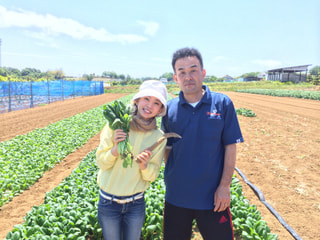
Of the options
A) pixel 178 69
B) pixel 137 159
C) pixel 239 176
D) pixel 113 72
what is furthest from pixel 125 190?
pixel 113 72

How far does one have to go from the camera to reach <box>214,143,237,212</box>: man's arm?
7.13ft

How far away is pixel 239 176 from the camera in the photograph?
20.5 feet

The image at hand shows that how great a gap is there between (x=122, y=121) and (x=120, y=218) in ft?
3.22

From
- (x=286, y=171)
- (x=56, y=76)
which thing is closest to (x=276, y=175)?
(x=286, y=171)

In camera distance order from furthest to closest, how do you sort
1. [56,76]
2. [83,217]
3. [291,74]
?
1. [56,76]
2. [291,74]
3. [83,217]

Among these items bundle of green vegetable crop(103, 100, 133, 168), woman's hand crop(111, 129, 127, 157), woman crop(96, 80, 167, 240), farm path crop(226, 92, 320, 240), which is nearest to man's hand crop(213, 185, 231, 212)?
woman crop(96, 80, 167, 240)

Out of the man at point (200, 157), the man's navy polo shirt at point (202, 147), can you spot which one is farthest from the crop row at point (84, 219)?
the man's navy polo shirt at point (202, 147)

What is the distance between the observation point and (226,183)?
7.20 feet

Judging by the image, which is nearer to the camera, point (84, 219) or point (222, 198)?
point (222, 198)

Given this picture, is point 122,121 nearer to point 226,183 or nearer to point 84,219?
point 226,183

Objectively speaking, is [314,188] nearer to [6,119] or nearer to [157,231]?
[157,231]

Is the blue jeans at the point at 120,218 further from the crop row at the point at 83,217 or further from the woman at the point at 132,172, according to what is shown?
the crop row at the point at 83,217

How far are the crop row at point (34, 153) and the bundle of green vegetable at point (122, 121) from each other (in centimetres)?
461

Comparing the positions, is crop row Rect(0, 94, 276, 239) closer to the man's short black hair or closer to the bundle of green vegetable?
the bundle of green vegetable
